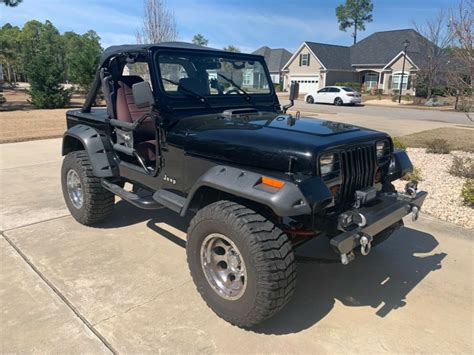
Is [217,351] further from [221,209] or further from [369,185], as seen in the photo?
[369,185]

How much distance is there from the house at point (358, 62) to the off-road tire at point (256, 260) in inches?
1475

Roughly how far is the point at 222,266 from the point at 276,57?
53579mm

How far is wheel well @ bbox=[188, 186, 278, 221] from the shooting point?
2754mm

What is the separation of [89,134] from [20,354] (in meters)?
2.46

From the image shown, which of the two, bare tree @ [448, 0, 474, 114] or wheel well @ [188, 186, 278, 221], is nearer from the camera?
wheel well @ [188, 186, 278, 221]

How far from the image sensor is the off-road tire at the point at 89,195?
4.10 meters

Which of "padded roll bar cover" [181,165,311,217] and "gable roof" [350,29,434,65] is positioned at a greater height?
"gable roof" [350,29,434,65]

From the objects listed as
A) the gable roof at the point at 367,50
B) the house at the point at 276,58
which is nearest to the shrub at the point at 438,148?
the gable roof at the point at 367,50

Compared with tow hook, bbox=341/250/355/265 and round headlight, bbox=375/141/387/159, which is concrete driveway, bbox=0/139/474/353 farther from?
round headlight, bbox=375/141/387/159

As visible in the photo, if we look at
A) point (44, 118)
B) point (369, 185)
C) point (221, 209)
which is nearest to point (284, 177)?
point (221, 209)

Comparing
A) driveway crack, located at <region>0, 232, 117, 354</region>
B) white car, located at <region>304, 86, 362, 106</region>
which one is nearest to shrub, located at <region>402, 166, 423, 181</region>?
driveway crack, located at <region>0, 232, 117, 354</region>

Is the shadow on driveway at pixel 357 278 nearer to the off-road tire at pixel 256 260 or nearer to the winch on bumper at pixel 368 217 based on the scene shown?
the off-road tire at pixel 256 260

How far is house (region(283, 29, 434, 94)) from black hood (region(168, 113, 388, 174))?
36.6 m

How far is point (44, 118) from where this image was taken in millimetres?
14766
